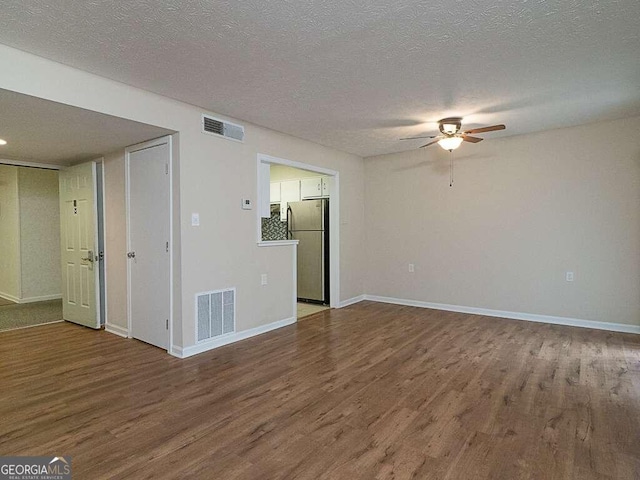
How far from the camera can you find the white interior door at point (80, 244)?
14.3 feet

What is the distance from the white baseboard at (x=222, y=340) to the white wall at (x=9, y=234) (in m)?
4.40

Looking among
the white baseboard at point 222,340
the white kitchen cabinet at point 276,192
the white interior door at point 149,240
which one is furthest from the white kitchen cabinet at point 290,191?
the white interior door at point 149,240

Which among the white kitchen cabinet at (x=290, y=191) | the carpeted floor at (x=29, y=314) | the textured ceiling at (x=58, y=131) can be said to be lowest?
the carpeted floor at (x=29, y=314)

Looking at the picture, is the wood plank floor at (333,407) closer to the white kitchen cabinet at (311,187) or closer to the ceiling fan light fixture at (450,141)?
the ceiling fan light fixture at (450,141)

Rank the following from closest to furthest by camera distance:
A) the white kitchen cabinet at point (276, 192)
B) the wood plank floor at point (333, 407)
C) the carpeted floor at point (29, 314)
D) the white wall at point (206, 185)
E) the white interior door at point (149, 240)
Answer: the wood plank floor at point (333, 407), the white wall at point (206, 185), the white interior door at point (149, 240), the carpeted floor at point (29, 314), the white kitchen cabinet at point (276, 192)

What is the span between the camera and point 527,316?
4.75 meters

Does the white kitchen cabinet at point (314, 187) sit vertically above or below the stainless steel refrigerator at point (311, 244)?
above

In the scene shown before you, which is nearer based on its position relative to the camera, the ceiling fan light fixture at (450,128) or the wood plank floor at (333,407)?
the wood plank floor at (333,407)

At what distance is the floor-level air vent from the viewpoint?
360cm

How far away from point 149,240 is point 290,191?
2988 millimetres

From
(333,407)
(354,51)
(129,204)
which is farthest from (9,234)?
(354,51)

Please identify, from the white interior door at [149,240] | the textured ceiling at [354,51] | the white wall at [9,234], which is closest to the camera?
the textured ceiling at [354,51]

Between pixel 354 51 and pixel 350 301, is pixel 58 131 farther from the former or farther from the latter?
pixel 350 301

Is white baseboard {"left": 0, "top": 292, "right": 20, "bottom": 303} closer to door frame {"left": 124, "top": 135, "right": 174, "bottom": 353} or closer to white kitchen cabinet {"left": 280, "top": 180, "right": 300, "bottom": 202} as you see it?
door frame {"left": 124, "top": 135, "right": 174, "bottom": 353}
